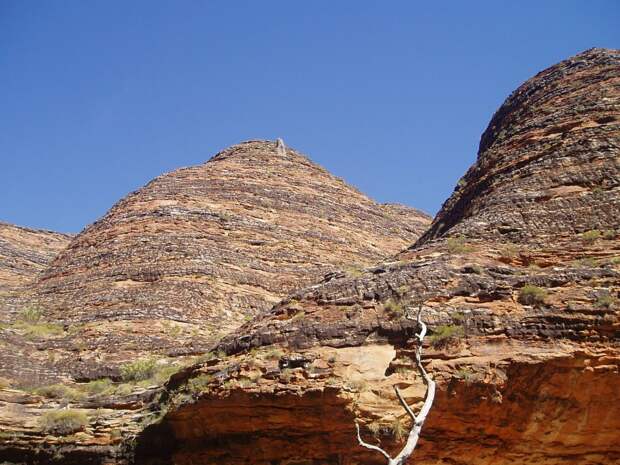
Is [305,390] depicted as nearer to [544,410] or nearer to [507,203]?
[544,410]

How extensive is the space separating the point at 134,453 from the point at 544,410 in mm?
9478

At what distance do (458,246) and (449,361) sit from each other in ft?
13.7

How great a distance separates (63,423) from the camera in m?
16.4

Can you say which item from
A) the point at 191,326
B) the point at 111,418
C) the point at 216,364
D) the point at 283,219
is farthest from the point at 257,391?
the point at 283,219

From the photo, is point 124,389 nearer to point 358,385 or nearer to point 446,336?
point 358,385

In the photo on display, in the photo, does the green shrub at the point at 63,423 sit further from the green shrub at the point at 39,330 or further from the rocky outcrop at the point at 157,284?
the green shrub at the point at 39,330

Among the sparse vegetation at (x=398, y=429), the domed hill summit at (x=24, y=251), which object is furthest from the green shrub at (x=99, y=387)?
the domed hill summit at (x=24, y=251)

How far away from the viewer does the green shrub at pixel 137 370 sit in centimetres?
1923

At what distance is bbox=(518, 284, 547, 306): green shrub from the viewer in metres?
12.8

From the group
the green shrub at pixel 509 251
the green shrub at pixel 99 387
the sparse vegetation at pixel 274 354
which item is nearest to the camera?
the sparse vegetation at pixel 274 354

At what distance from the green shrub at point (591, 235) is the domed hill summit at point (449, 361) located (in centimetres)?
5

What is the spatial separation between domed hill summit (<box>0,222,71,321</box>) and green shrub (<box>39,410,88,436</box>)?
17.5 metres

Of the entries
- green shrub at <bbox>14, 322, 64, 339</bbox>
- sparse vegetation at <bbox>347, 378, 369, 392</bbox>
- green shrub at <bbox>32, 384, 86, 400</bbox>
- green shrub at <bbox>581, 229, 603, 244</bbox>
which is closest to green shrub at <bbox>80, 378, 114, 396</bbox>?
green shrub at <bbox>32, 384, 86, 400</bbox>

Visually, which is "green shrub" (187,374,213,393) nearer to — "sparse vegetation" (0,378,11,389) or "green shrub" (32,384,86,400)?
"green shrub" (32,384,86,400)
